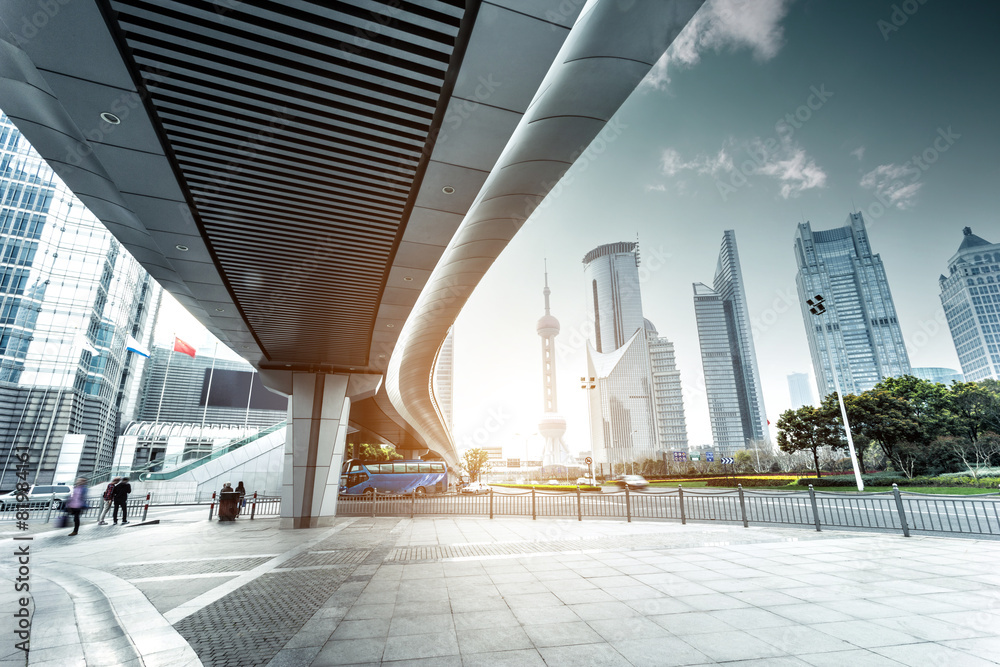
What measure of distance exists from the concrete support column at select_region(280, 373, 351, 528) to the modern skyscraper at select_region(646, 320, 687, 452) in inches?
5239

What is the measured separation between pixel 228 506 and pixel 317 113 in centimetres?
1797

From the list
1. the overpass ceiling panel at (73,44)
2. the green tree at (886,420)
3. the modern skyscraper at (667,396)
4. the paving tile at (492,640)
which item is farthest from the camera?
the modern skyscraper at (667,396)

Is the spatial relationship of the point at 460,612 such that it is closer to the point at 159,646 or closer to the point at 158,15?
the point at 159,646

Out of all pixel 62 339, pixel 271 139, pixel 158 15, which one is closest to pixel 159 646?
pixel 271 139

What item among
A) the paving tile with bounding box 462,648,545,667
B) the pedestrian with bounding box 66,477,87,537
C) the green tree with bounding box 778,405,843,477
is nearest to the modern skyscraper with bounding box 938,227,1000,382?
the green tree with bounding box 778,405,843,477

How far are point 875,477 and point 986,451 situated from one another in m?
7.17

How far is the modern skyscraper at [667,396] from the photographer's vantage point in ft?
440

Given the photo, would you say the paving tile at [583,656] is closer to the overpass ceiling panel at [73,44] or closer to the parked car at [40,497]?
the overpass ceiling panel at [73,44]

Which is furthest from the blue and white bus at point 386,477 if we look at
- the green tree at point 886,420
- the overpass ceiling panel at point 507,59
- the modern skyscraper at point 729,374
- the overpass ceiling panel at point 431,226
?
the modern skyscraper at point 729,374

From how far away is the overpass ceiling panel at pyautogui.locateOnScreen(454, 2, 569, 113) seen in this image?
406cm

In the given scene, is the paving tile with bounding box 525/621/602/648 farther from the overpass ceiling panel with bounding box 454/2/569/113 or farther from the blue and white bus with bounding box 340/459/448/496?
the blue and white bus with bounding box 340/459/448/496

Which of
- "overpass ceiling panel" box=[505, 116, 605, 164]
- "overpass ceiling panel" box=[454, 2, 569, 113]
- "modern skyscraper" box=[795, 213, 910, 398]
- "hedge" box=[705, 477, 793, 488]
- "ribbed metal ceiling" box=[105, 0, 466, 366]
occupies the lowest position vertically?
"hedge" box=[705, 477, 793, 488]

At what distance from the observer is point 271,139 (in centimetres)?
534

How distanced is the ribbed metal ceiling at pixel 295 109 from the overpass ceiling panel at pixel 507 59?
0.24m
